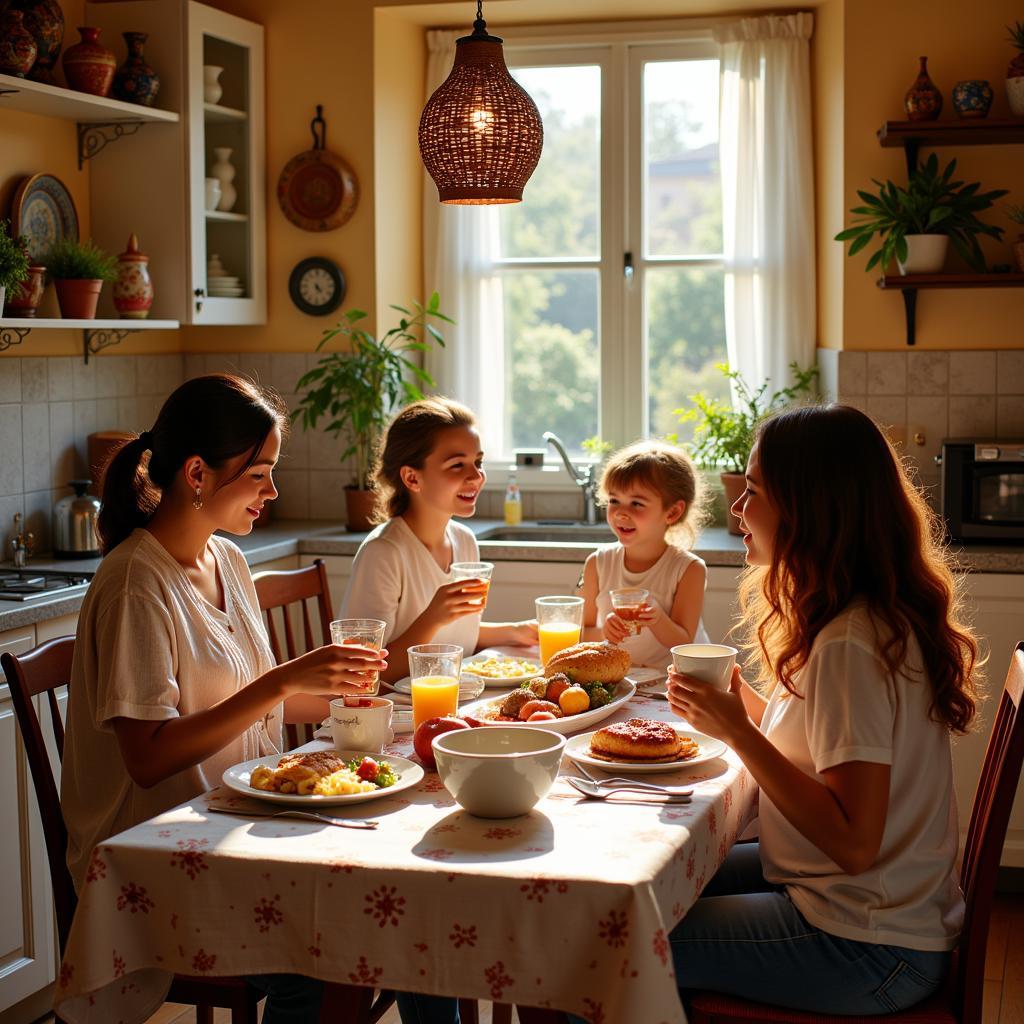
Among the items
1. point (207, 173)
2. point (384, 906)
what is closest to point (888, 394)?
point (207, 173)

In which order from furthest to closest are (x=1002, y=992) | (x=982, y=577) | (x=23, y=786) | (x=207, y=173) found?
1. (x=207, y=173)
2. (x=982, y=577)
3. (x=1002, y=992)
4. (x=23, y=786)

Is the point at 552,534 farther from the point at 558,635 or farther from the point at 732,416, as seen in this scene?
the point at 558,635

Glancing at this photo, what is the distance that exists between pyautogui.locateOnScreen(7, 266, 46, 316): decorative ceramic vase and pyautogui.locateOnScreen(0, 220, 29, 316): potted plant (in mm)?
70

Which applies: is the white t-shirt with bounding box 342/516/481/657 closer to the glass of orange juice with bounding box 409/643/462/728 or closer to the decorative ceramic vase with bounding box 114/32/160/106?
the glass of orange juice with bounding box 409/643/462/728

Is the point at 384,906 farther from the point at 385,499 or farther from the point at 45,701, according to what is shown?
the point at 45,701

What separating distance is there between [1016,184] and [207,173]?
242 centimetres

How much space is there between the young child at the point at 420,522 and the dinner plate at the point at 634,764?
0.72 m

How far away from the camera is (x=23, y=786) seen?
2.77 meters

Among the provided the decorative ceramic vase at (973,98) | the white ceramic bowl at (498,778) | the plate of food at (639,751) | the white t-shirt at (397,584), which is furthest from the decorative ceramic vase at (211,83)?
the white ceramic bowl at (498,778)

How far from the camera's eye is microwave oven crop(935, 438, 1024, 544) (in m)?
3.53

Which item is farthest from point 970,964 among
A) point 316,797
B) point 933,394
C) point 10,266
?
point 10,266

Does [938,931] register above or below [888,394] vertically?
below

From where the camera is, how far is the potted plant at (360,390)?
3955 millimetres

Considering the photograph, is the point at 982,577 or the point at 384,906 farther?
the point at 982,577
